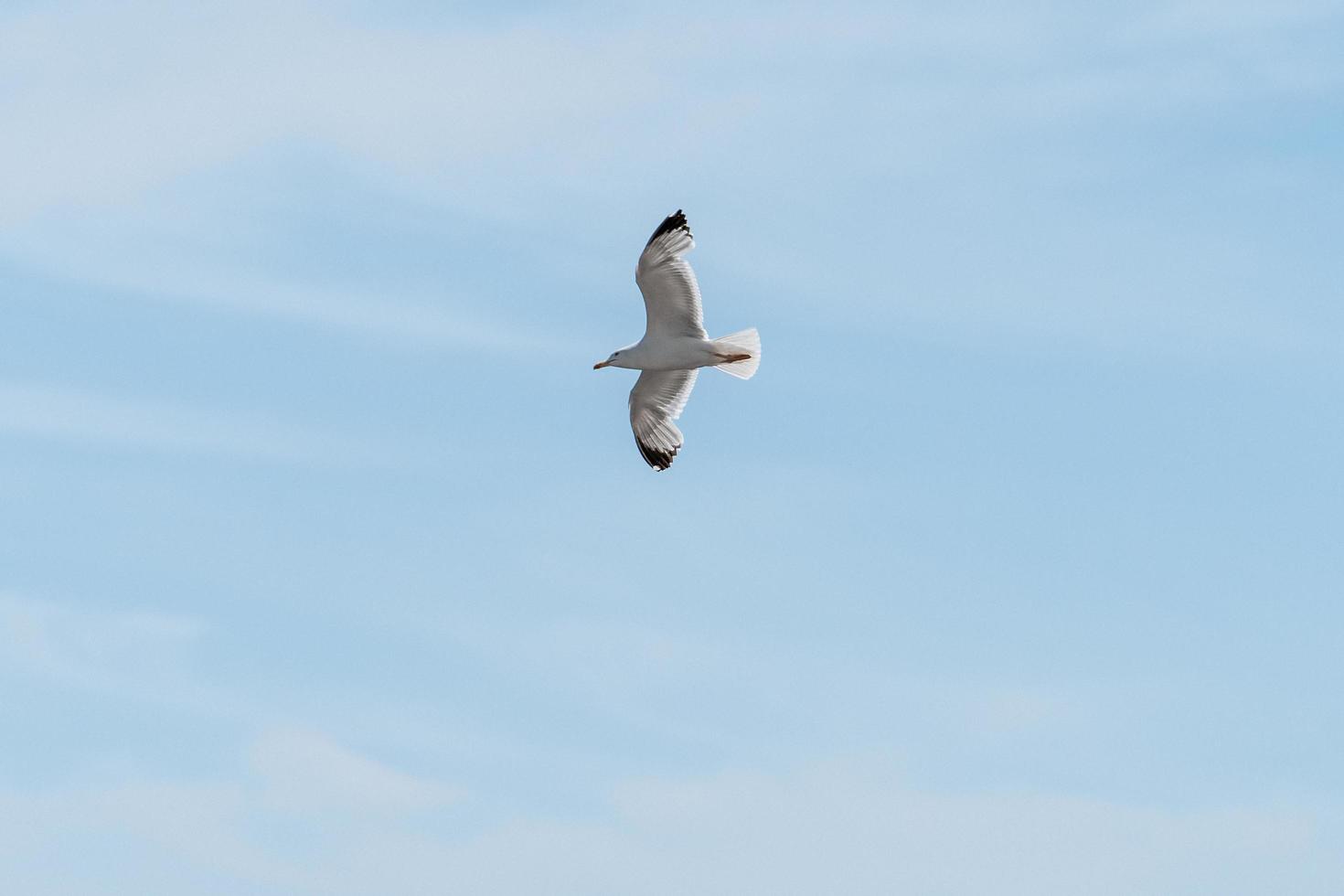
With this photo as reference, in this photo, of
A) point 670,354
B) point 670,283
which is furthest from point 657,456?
point 670,283

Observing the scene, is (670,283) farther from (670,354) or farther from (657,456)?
(657,456)

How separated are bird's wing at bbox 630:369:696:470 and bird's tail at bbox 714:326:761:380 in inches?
64.0

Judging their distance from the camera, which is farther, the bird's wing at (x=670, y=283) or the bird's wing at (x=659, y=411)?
the bird's wing at (x=659, y=411)

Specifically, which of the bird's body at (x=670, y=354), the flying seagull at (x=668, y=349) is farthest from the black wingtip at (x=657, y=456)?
the bird's body at (x=670, y=354)

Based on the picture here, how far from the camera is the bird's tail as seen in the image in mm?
40719

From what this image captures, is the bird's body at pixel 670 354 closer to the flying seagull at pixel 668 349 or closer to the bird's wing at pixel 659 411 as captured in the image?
the flying seagull at pixel 668 349

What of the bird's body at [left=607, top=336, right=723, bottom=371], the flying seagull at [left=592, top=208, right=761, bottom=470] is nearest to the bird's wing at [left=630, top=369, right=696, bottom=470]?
the flying seagull at [left=592, top=208, right=761, bottom=470]

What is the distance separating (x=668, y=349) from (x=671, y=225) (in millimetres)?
2527

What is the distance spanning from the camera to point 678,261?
1553 inches

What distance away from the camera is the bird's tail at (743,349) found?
40.7 m

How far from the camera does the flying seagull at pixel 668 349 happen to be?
39406 millimetres

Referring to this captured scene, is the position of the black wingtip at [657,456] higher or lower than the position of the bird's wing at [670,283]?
lower

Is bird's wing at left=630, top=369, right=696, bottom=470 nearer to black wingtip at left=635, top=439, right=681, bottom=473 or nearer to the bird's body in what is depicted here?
black wingtip at left=635, top=439, right=681, bottom=473

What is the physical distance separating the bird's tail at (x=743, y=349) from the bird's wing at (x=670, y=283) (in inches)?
14.6
